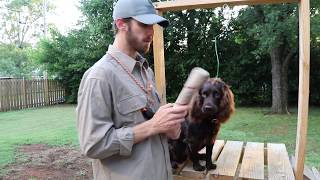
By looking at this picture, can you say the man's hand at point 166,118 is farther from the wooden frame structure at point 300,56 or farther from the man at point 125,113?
the wooden frame structure at point 300,56

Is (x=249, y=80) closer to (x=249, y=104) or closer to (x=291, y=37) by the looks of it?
(x=249, y=104)

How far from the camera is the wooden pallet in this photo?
2886 millimetres

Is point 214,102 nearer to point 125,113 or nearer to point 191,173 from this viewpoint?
point 191,173

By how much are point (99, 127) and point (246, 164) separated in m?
1.76

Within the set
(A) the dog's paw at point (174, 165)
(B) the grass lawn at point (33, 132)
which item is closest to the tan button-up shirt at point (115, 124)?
(A) the dog's paw at point (174, 165)

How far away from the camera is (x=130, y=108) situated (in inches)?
77.3

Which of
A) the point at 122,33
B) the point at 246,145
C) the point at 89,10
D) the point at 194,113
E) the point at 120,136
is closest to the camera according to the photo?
the point at 120,136

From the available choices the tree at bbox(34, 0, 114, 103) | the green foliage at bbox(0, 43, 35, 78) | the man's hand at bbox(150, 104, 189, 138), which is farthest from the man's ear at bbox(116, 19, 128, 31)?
the green foliage at bbox(0, 43, 35, 78)

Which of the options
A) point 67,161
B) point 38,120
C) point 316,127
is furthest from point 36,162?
point 316,127

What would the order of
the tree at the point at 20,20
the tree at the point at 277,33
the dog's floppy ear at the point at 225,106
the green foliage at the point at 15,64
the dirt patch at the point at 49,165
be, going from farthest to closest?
the tree at the point at 20,20 < the green foliage at the point at 15,64 < the tree at the point at 277,33 < the dirt patch at the point at 49,165 < the dog's floppy ear at the point at 225,106

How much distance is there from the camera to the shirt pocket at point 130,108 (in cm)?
195

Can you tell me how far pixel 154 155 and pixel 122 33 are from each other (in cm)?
73

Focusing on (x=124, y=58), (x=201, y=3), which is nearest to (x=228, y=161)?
(x=201, y=3)

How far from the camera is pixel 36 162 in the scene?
6.67 m
